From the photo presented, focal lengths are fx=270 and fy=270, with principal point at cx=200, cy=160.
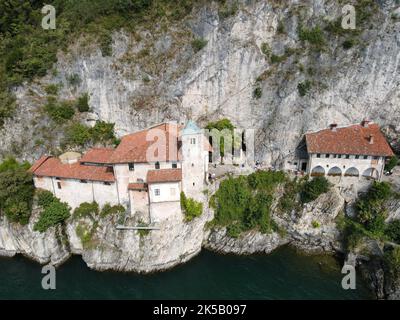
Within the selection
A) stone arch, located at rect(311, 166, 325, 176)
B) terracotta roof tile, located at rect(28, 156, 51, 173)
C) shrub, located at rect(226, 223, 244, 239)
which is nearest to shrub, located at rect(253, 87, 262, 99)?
stone arch, located at rect(311, 166, 325, 176)

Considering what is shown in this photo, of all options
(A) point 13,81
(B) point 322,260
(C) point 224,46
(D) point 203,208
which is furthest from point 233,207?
(A) point 13,81

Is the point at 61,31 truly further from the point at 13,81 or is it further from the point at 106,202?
the point at 106,202

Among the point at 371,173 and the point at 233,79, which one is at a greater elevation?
the point at 233,79

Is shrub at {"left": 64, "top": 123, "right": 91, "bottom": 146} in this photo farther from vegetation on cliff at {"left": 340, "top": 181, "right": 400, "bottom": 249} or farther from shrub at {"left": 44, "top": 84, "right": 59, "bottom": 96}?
vegetation on cliff at {"left": 340, "top": 181, "right": 400, "bottom": 249}

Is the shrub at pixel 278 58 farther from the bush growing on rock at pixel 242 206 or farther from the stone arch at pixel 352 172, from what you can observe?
the stone arch at pixel 352 172

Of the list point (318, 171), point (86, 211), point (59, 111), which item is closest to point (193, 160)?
point (86, 211)

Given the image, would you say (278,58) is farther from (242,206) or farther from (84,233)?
(84,233)

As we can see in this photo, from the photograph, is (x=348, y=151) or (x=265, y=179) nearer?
(x=348, y=151)
